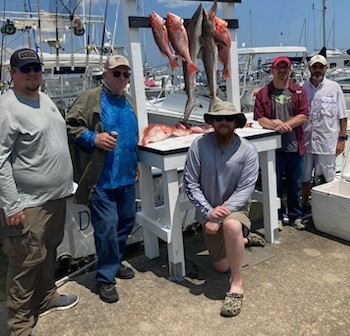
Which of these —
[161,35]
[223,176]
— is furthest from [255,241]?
[161,35]

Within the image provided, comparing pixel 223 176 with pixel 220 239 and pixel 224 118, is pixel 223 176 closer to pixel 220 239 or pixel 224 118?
pixel 224 118

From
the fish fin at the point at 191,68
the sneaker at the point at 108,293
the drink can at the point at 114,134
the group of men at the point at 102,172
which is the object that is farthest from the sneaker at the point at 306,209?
the drink can at the point at 114,134

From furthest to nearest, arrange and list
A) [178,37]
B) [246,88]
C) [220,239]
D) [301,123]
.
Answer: [246,88] < [301,123] < [178,37] < [220,239]

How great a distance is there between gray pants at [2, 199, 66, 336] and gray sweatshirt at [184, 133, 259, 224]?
934 mm

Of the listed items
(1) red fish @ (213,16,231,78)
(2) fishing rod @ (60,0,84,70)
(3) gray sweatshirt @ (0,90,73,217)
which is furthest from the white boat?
(3) gray sweatshirt @ (0,90,73,217)

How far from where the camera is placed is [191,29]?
133 inches

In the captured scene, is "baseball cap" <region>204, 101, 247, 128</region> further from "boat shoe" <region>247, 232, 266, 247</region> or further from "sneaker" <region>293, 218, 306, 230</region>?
"sneaker" <region>293, 218, 306, 230</region>

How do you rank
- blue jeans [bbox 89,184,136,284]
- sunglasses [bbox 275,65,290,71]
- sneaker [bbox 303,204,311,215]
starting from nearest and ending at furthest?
blue jeans [bbox 89,184,136,284] < sunglasses [bbox 275,65,290,71] < sneaker [bbox 303,204,311,215]

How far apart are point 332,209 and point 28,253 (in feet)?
8.58

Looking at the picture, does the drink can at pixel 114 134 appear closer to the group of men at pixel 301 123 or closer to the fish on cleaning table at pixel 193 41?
the fish on cleaning table at pixel 193 41

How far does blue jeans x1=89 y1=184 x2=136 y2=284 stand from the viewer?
9.77ft

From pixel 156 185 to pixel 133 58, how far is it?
69.7 inches

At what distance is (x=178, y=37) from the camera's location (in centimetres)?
329

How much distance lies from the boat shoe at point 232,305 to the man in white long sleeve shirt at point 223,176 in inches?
1.4
